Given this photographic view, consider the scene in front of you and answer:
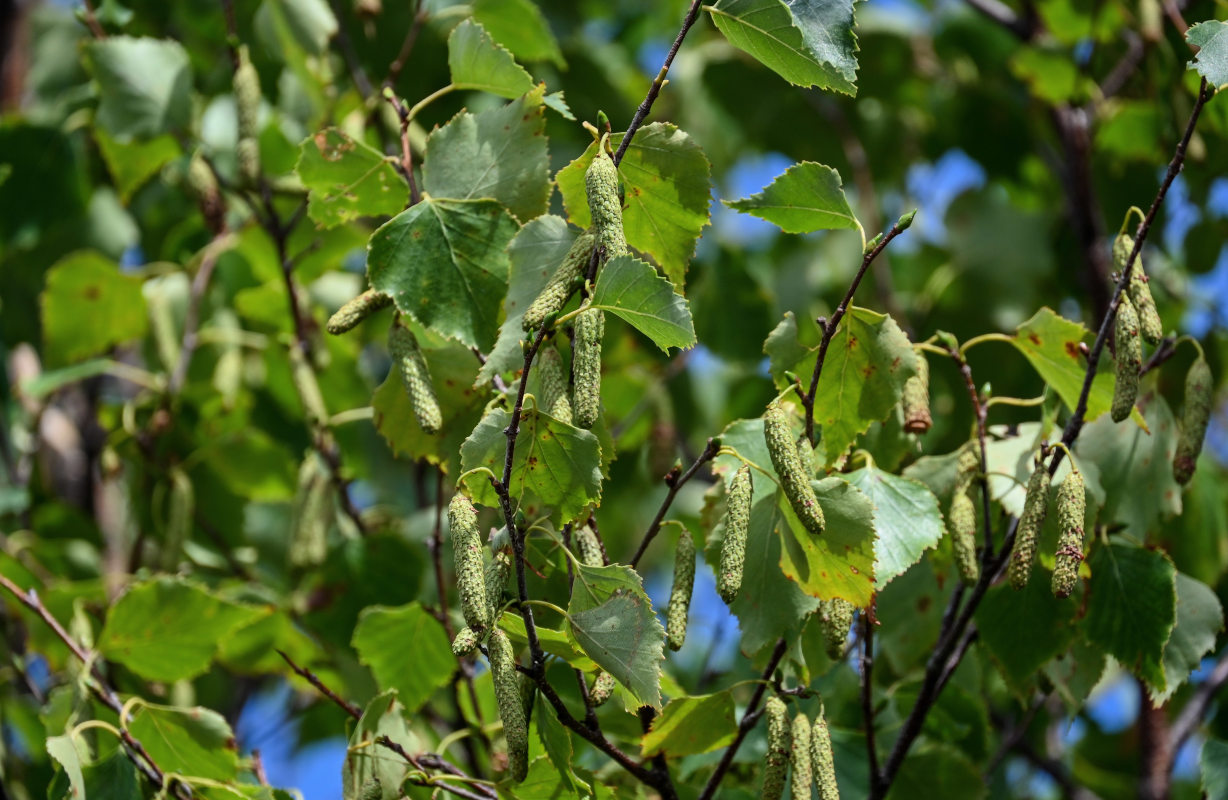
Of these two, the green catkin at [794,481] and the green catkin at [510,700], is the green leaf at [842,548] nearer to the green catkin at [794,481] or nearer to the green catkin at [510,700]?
the green catkin at [794,481]

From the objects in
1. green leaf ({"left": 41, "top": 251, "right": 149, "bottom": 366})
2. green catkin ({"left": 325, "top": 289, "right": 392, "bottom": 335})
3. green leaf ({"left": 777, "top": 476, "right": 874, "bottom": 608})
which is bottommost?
green leaf ({"left": 41, "top": 251, "right": 149, "bottom": 366})

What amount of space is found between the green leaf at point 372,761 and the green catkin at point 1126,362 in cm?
68

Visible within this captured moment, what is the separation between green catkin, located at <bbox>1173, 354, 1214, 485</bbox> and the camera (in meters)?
1.14

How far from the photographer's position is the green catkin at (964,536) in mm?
1072

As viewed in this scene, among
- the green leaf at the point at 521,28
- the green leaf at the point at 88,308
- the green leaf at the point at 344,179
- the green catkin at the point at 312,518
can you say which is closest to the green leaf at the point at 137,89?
the green leaf at the point at 88,308

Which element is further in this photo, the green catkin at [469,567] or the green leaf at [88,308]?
the green leaf at [88,308]

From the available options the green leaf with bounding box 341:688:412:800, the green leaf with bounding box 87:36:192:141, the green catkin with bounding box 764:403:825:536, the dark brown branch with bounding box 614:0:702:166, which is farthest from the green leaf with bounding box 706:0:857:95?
the green leaf with bounding box 87:36:192:141

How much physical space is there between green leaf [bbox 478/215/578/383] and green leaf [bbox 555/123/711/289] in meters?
0.04

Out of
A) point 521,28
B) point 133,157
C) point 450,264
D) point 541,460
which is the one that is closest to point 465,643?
point 541,460

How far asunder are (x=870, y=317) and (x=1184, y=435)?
33 centimetres

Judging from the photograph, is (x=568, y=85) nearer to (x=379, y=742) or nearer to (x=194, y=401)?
(x=194, y=401)

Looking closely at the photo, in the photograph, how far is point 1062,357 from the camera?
3.85 ft

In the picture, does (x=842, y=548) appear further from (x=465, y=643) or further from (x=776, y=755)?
(x=465, y=643)

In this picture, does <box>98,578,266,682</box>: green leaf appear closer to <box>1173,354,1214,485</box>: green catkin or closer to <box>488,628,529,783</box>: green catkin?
<box>488,628,529,783</box>: green catkin
